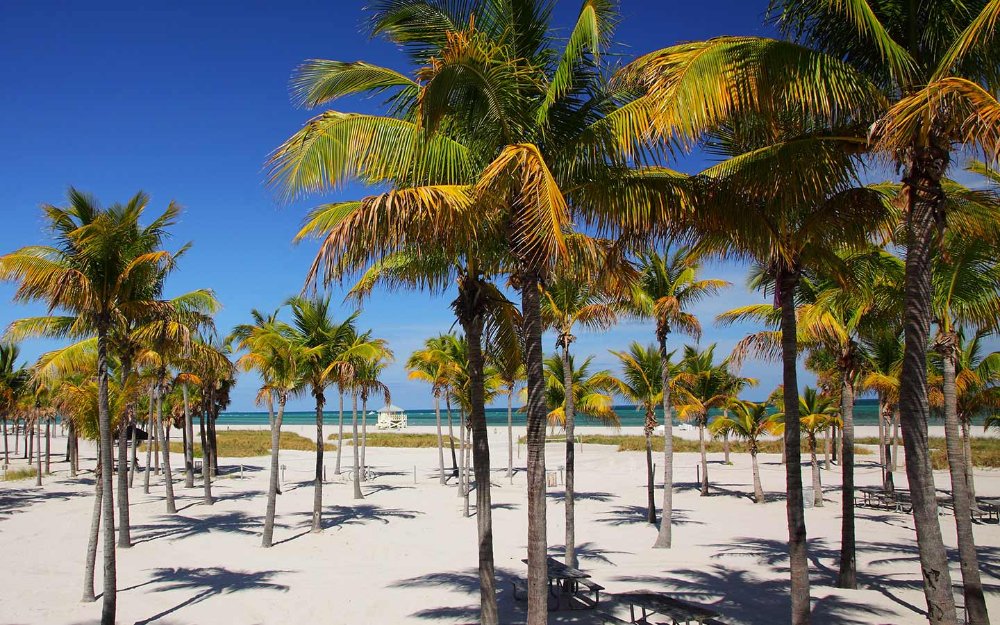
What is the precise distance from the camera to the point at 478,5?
23.4 feet

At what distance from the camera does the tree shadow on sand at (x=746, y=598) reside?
10.1 m

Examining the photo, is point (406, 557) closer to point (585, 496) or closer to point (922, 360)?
point (585, 496)

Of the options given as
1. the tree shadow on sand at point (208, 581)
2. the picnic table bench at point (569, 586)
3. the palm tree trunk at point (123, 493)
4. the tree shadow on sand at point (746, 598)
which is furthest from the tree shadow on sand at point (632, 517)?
the palm tree trunk at point (123, 493)

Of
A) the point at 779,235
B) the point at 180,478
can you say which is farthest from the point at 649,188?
the point at 180,478

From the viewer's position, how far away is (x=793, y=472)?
7.99 meters

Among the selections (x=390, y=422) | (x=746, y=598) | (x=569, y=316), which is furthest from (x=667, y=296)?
(x=390, y=422)

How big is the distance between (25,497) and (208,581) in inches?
677

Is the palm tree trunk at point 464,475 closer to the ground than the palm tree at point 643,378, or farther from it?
closer to the ground

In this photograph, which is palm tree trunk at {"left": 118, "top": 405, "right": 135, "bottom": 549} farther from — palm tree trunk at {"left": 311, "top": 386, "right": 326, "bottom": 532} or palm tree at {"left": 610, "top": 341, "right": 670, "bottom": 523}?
palm tree at {"left": 610, "top": 341, "right": 670, "bottom": 523}

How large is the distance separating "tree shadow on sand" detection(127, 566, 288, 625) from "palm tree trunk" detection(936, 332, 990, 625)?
11.2 meters

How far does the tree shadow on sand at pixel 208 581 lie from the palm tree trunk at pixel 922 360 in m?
11.1

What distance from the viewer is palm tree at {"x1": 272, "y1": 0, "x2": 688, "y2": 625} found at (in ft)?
21.3

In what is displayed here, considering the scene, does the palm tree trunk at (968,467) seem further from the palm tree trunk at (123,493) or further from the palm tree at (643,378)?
the palm tree trunk at (123,493)

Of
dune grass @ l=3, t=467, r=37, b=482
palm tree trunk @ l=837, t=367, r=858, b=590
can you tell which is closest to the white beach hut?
dune grass @ l=3, t=467, r=37, b=482
